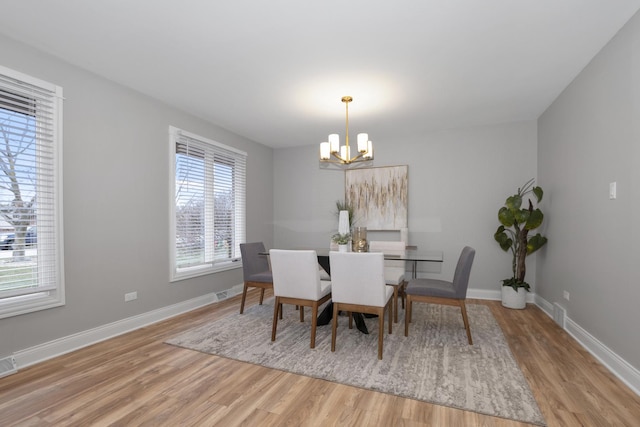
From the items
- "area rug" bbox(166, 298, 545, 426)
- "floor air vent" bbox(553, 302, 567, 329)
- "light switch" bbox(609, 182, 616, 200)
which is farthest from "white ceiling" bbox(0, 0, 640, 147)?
"area rug" bbox(166, 298, 545, 426)

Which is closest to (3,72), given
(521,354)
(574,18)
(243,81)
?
(243,81)

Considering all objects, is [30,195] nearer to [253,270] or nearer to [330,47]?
[253,270]

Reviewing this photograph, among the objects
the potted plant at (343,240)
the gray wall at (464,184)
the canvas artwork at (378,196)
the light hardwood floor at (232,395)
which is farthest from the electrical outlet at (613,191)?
the canvas artwork at (378,196)

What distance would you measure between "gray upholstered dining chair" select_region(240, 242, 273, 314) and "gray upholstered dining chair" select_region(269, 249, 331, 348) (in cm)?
67

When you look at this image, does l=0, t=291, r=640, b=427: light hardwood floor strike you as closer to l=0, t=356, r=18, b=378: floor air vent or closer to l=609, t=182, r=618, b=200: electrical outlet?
l=0, t=356, r=18, b=378: floor air vent

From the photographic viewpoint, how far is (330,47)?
2.45 m

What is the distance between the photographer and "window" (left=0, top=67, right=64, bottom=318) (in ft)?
7.61

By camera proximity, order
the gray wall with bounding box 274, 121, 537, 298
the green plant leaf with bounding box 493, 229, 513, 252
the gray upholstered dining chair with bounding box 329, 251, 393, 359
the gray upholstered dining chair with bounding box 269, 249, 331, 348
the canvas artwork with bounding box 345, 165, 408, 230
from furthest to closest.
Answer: the canvas artwork with bounding box 345, 165, 408, 230, the gray wall with bounding box 274, 121, 537, 298, the green plant leaf with bounding box 493, 229, 513, 252, the gray upholstered dining chair with bounding box 269, 249, 331, 348, the gray upholstered dining chair with bounding box 329, 251, 393, 359

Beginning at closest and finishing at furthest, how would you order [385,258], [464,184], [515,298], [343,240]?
[385,258]
[343,240]
[515,298]
[464,184]

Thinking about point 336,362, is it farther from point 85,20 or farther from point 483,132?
point 483,132

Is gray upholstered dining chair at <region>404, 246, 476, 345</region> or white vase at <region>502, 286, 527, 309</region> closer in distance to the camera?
gray upholstered dining chair at <region>404, 246, 476, 345</region>

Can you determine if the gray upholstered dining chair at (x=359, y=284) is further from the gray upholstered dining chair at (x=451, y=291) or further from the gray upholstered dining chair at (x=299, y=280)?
the gray upholstered dining chair at (x=451, y=291)

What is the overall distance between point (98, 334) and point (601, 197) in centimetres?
467

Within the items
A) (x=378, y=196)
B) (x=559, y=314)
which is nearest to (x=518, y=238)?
(x=559, y=314)
